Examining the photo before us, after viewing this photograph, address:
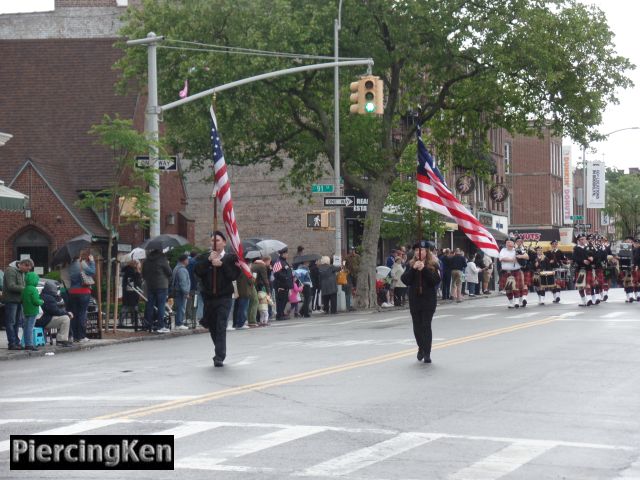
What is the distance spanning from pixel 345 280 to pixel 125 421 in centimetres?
2851

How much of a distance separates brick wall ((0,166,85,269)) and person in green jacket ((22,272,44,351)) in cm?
2245

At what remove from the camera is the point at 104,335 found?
26.7 metres

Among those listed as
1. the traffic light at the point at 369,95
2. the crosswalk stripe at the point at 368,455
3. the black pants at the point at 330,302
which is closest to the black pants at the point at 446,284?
the black pants at the point at 330,302

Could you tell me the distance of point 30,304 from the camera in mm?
22484

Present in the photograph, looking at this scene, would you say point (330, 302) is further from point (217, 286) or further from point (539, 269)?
point (217, 286)

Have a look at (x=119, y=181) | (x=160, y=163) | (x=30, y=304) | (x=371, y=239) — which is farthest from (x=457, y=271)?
(x=30, y=304)

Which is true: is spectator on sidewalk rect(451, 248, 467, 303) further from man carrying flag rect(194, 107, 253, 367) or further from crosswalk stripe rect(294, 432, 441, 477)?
crosswalk stripe rect(294, 432, 441, 477)

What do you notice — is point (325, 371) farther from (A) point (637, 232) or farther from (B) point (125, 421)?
(A) point (637, 232)

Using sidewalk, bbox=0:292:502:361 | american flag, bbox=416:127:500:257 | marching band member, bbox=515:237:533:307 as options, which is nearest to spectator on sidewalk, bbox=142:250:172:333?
sidewalk, bbox=0:292:502:361

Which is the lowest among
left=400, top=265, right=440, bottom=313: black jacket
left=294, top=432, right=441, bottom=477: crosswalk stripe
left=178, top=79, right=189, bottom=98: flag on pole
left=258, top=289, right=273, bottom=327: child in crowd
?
left=294, top=432, right=441, bottom=477: crosswalk stripe

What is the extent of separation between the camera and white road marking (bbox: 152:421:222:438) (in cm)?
1072

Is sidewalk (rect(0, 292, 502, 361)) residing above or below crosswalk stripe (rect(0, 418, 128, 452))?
below

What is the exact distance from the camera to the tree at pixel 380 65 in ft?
128

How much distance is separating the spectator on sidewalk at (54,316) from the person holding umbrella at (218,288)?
21.6 ft
